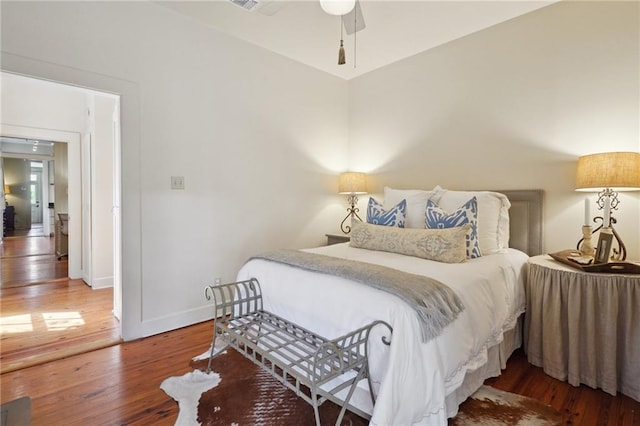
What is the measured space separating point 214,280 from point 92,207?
2331 mm

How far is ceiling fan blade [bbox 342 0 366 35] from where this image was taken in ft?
8.05

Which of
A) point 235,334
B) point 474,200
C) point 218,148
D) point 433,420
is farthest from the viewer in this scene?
point 218,148

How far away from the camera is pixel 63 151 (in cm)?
546

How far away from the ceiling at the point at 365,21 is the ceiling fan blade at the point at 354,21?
8cm

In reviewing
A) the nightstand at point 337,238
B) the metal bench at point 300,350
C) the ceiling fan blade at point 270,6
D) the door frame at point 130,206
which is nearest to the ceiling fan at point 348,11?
the ceiling fan blade at point 270,6

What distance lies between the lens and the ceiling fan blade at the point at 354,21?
2.45 metres

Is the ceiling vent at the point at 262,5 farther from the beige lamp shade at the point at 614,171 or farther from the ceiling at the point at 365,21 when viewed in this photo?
the beige lamp shade at the point at 614,171

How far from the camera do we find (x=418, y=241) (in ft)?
7.29

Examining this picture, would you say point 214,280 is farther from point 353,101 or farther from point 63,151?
point 63,151

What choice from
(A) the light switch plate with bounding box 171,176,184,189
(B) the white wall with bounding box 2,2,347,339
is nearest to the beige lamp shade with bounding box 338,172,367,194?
(B) the white wall with bounding box 2,2,347,339

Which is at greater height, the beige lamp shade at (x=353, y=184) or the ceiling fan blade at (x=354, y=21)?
the ceiling fan blade at (x=354, y=21)

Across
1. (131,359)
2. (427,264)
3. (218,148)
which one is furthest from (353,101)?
(131,359)

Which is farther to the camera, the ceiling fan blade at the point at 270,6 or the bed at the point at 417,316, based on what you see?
the ceiling fan blade at the point at 270,6

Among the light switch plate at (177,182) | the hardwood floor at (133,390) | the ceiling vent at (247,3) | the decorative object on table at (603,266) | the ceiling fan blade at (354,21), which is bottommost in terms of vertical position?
the hardwood floor at (133,390)
